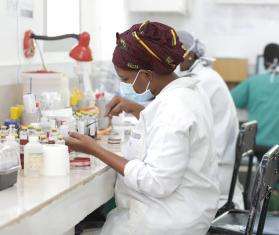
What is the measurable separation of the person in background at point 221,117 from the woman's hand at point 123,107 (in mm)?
609

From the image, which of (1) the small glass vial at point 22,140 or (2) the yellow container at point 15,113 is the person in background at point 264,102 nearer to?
(2) the yellow container at point 15,113

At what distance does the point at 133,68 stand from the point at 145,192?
0.41 m

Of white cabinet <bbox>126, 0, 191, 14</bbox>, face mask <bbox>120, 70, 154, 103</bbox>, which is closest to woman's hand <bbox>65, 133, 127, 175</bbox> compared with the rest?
face mask <bbox>120, 70, 154, 103</bbox>

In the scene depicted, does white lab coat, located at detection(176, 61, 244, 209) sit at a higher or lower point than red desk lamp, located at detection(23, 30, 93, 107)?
lower

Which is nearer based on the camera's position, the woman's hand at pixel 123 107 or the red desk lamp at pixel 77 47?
the woman's hand at pixel 123 107

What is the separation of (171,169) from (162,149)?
66mm

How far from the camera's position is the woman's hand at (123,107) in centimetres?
249

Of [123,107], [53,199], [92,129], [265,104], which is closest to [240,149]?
[123,107]

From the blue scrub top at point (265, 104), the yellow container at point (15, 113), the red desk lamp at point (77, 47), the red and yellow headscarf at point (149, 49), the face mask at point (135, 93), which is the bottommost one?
the blue scrub top at point (265, 104)

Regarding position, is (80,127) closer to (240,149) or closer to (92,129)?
(92,129)

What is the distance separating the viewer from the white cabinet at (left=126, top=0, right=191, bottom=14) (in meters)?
A: 4.52

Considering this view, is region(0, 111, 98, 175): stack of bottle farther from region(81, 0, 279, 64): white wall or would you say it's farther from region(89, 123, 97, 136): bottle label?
region(81, 0, 279, 64): white wall

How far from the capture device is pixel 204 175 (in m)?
1.95

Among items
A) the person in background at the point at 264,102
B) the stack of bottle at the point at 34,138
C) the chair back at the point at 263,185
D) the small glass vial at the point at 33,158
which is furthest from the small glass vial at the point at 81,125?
the person in background at the point at 264,102
